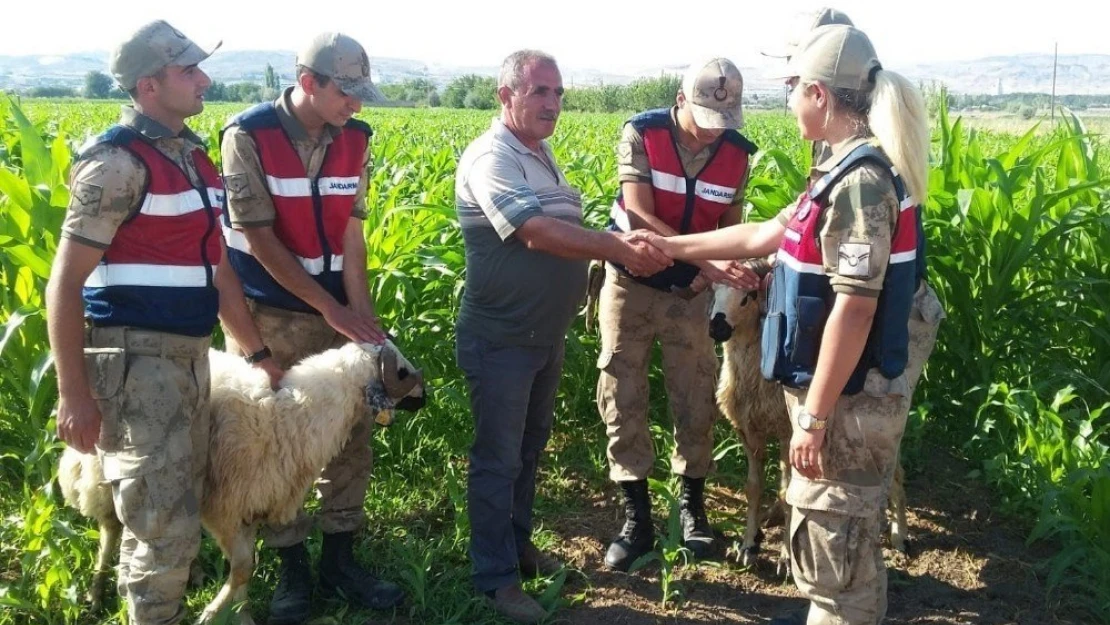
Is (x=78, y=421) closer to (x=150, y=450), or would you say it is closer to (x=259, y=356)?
(x=150, y=450)

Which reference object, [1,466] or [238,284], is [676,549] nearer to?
[238,284]

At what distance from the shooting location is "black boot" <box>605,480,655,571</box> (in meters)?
4.28

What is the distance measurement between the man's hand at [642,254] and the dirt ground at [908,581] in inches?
59.7

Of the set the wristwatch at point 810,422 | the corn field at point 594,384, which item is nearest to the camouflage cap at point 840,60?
the wristwatch at point 810,422

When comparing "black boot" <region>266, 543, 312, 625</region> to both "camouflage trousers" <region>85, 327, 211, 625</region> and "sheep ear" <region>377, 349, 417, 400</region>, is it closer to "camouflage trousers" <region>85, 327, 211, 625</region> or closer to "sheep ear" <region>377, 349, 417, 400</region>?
"camouflage trousers" <region>85, 327, 211, 625</region>

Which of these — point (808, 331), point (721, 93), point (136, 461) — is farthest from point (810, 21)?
point (136, 461)

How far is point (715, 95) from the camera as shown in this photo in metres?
3.94

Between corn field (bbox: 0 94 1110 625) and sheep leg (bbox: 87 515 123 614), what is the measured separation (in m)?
0.06

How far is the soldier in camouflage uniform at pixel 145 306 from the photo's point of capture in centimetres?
276

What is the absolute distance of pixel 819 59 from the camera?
8.78 feet

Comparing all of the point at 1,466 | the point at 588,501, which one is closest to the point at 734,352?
the point at 588,501

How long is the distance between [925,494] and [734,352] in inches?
65.0

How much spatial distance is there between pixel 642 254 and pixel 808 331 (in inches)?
38.0

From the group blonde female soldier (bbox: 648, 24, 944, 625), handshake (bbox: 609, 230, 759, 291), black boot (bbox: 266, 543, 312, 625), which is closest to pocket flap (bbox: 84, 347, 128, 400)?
black boot (bbox: 266, 543, 312, 625)
